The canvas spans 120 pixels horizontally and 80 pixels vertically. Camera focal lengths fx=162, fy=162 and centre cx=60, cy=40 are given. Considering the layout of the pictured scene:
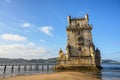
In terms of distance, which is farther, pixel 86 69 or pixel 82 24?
pixel 82 24

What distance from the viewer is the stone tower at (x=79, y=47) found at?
2137 inches

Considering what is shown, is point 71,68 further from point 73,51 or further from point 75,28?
point 75,28

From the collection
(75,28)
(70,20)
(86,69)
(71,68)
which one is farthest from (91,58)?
(70,20)

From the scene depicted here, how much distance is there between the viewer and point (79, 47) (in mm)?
56812

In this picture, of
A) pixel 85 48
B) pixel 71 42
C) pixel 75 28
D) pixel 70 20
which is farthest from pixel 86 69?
pixel 70 20

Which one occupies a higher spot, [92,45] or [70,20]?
[70,20]

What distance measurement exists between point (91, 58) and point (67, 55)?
8.24m

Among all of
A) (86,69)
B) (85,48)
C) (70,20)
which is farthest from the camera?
(70,20)

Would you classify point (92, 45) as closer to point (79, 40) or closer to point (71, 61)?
point (79, 40)

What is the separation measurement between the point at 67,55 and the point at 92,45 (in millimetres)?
9295

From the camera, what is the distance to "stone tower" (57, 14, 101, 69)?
54281mm

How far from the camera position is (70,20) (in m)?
60.8

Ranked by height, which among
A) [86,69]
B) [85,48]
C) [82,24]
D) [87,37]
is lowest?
[86,69]

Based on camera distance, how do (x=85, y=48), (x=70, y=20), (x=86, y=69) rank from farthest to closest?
(x=70, y=20), (x=85, y=48), (x=86, y=69)
